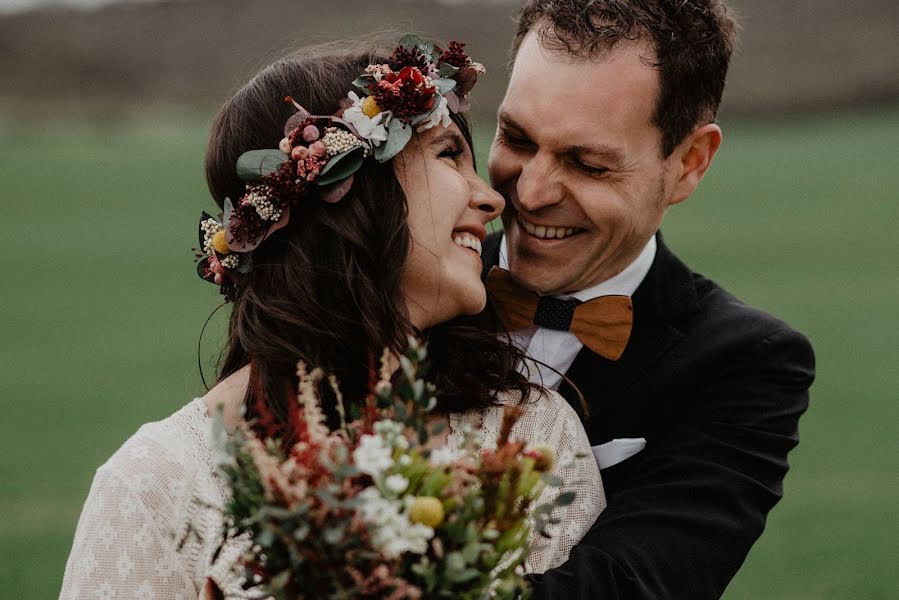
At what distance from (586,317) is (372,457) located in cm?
212

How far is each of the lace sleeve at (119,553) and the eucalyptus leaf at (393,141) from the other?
3.81 feet

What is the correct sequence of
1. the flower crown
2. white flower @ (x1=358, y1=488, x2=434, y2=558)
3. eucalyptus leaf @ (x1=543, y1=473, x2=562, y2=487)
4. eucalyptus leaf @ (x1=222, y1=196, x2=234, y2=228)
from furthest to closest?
eucalyptus leaf @ (x1=222, y1=196, x2=234, y2=228) → the flower crown → eucalyptus leaf @ (x1=543, y1=473, x2=562, y2=487) → white flower @ (x1=358, y1=488, x2=434, y2=558)

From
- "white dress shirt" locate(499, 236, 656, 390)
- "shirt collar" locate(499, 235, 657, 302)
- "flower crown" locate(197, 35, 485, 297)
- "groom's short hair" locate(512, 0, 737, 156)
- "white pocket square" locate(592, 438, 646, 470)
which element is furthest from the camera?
"shirt collar" locate(499, 235, 657, 302)

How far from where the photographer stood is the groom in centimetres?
417

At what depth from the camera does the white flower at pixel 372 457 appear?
2.41m

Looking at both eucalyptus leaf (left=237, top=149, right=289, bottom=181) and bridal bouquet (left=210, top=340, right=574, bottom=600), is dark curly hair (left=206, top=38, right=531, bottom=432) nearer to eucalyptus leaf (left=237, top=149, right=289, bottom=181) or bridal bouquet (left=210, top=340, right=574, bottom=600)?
eucalyptus leaf (left=237, top=149, right=289, bottom=181)

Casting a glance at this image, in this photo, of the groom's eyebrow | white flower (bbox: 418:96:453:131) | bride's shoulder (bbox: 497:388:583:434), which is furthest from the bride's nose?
bride's shoulder (bbox: 497:388:583:434)

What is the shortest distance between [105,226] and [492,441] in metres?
34.7

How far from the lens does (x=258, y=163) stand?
139 inches

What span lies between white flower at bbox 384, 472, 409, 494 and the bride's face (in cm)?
128

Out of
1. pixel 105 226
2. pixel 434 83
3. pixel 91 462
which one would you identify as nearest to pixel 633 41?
pixel 434 83

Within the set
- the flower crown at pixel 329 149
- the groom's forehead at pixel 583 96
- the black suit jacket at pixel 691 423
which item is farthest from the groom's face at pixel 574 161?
the flower crown at pixel 329 149

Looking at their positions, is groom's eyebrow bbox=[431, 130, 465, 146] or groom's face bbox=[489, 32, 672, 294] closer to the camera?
groom's eyebrow bbox=[431, 130, 465, 146]

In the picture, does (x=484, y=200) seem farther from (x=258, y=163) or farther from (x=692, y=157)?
(x=692, y=157)
